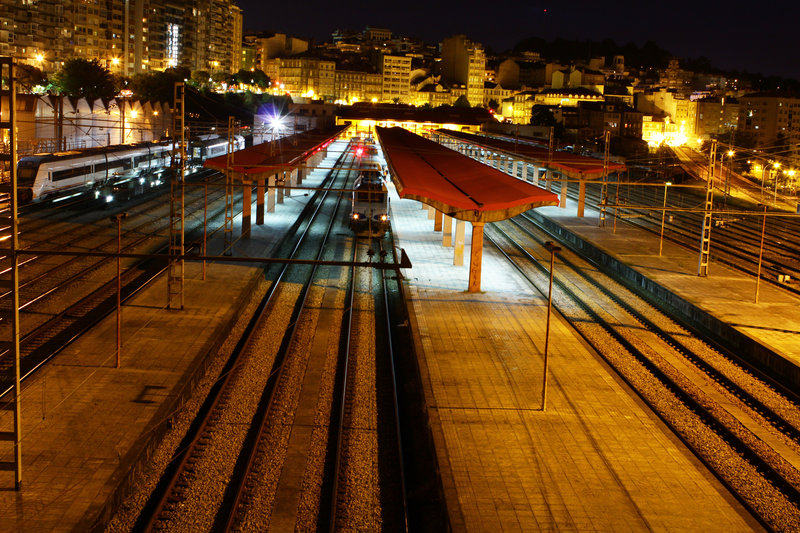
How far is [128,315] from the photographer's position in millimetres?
15016

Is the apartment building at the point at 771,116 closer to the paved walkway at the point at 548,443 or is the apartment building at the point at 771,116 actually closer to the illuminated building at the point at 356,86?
the illuminated building at the point at 356,86

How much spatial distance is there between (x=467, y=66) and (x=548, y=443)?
5850 inches

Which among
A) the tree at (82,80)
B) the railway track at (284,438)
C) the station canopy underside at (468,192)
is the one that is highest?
the tree at (82,80)

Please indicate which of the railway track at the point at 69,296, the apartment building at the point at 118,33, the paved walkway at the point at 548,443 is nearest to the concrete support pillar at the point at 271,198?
the railway track at the point at 69,296

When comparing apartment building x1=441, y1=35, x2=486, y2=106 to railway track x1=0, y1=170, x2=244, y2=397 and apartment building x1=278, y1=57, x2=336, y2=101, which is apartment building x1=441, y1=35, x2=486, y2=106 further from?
railway track x1=0, y1=170, x2=244, y2=397

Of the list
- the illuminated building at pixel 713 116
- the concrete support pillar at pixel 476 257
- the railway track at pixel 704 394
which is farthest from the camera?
the illuminated building at pixel 713 116

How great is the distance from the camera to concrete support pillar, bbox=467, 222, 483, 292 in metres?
17.9

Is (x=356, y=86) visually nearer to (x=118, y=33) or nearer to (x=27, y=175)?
(x=118, y=33)

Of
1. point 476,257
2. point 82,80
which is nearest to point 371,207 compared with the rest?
point 476,257

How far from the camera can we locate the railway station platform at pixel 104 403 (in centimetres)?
775

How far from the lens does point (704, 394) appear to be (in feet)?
41.6

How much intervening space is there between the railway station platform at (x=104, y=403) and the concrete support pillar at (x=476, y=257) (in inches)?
209

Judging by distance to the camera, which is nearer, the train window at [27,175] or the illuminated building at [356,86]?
the train window at [27,175]

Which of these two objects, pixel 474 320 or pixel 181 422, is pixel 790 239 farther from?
pixel 181 422
